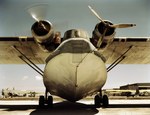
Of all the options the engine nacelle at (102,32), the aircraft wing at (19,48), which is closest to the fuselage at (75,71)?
the engine nacelle at (102,32)

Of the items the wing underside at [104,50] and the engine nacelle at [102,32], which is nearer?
the engine nacelle at [102,32]

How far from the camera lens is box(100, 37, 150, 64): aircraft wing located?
45.8ft

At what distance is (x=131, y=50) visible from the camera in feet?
51.3

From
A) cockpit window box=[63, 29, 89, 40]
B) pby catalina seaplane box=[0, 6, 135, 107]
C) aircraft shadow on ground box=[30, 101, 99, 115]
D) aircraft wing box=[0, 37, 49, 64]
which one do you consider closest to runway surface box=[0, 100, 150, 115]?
aircraft shadow on ground box=[30, 101, 99, 115]

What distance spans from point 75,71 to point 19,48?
24.4 ft

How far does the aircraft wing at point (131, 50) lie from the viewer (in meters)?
13.9

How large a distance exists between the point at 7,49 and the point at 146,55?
347 inches

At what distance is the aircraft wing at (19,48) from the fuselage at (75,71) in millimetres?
4791

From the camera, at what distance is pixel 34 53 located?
1543 cm

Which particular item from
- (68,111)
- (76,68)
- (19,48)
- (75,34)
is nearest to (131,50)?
(75,34)

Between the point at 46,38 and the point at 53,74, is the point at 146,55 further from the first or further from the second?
the point at 53,74

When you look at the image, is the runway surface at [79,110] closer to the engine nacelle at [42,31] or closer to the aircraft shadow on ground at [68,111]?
the aircraft shadow on ground at [68,111]

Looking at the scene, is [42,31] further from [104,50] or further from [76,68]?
[76,68]

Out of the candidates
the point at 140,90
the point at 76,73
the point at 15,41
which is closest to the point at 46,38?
the point at 15,41
